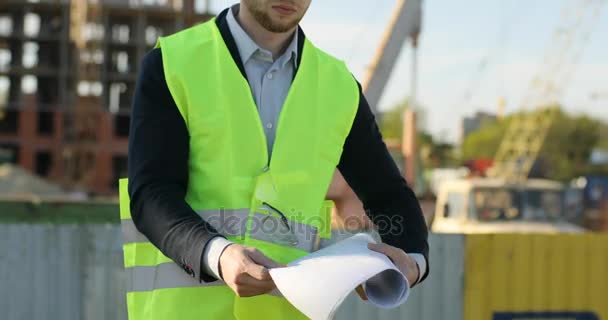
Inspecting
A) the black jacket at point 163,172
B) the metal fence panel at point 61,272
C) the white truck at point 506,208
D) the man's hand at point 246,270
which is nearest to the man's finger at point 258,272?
the man's hand at point 246,270

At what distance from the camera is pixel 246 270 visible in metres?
1.98

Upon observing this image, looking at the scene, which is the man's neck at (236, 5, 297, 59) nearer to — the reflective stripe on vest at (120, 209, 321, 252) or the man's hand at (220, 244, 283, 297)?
the reflective stripe on vest at (120, 209, 321, 252)

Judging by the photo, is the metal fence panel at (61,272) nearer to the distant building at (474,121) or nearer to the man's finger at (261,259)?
the man's finger at (261,259)

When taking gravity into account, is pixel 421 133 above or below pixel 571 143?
below

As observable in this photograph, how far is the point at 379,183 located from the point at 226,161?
450mm

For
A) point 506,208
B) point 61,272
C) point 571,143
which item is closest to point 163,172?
point 61,272

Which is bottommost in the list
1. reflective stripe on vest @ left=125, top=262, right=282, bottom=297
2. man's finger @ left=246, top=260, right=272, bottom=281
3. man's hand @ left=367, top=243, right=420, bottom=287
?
reflective stripe on vest @ left=125, top=262, right=282, bottom=297

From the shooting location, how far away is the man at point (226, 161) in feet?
7.11

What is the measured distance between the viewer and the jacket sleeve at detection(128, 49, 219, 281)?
2.12 m

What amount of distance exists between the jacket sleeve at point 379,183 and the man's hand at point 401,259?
14 centimetres

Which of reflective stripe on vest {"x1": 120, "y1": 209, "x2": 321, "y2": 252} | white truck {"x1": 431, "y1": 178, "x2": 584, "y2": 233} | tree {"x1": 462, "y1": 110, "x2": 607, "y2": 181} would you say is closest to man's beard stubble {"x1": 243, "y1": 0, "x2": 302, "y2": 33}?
reflective stripe on vest {"x1": 120, "y1": 209, "x2": 321, "y2": 252}

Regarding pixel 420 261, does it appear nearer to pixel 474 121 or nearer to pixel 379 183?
pixel 379 183

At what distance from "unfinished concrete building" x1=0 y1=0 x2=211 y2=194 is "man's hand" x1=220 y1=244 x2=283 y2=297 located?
197 feet

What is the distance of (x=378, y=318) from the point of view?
745cm
